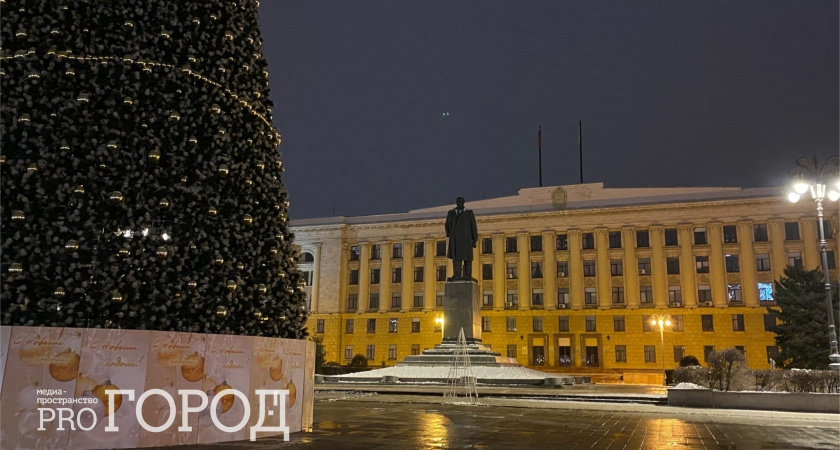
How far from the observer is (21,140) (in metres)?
7.55

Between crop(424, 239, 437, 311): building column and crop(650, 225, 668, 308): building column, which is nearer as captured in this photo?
crop(650, 225, 668, 308): building column

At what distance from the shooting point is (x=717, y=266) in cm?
5656

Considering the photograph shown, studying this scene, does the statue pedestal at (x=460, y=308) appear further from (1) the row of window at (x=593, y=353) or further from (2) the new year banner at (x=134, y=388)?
(1) the row of window at (x=593, y=353)

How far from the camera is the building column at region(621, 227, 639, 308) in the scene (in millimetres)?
58250

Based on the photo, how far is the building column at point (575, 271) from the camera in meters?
60.0

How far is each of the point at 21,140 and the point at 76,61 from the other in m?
1.23

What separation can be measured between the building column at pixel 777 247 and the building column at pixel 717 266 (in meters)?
3.93

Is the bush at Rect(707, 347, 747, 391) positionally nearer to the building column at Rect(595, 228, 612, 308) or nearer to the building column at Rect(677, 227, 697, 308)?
the building column at Rect(677, 227, 697, 308)

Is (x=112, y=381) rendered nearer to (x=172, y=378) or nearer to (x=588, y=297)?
(x=172, y=378)

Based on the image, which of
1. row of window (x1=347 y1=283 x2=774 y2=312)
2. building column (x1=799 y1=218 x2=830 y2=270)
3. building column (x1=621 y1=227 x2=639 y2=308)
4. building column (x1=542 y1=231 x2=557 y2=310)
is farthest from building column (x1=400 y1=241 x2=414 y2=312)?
building column (x1=799 y1=218 x2=830 y2=270)

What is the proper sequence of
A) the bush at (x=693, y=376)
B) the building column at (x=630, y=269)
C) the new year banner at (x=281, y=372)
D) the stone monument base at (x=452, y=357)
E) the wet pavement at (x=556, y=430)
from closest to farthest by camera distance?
the wet pavement at (x=556, y=430), the new year banner at (x=281, y=372), the bush at (x=693, y=376), the stone monument base at (x=452, y=357), the building column at (x=630, y=269)

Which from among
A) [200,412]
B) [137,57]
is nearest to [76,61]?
[137,57]

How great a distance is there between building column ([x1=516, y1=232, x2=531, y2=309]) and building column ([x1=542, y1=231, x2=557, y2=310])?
5.17ft

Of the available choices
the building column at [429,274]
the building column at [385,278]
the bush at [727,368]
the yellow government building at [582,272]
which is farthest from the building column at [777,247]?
the bush at [727,368]
